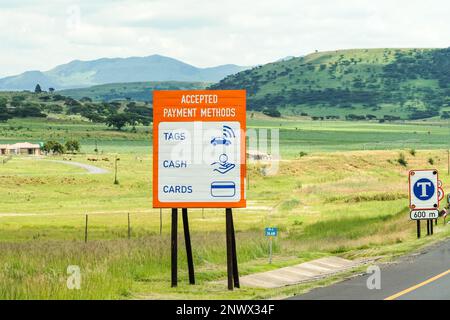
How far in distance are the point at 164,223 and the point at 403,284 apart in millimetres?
44209

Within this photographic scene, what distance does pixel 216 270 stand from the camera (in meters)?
26.1

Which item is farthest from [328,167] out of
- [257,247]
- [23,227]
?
[257,247]

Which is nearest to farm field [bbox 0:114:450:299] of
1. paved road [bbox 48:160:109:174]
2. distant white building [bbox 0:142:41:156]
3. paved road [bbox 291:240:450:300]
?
paved road [bbox 291:240:450:300]

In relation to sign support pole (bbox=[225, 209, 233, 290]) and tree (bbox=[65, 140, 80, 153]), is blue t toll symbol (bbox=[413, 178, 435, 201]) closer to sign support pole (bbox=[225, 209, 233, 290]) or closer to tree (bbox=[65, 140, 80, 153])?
sign support pole (bbox=[225, 209, 233, 290])

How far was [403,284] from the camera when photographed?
2206cm

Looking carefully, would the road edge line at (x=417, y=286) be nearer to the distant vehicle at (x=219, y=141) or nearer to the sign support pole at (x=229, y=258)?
the sign support pole at (x=229, y=258)

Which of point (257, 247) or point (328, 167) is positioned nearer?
point (257, 247)

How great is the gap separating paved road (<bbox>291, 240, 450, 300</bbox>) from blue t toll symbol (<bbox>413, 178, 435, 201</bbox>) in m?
8.27

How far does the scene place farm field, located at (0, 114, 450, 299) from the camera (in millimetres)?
22953

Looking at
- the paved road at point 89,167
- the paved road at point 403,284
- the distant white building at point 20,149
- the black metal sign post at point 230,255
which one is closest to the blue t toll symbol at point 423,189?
the paved road at point 403,284

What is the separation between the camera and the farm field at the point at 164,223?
75.3ft

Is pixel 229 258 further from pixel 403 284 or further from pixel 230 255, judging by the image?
pixel 403 284

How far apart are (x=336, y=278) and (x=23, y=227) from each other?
41.5 meters
